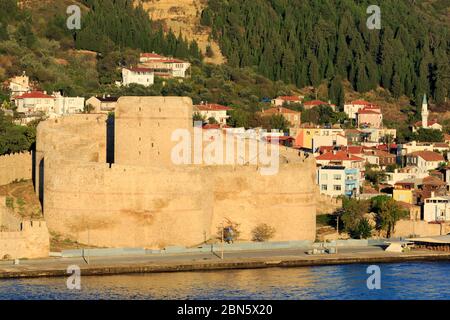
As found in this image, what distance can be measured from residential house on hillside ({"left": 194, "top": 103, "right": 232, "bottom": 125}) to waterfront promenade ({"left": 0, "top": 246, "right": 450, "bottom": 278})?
33.9 metres

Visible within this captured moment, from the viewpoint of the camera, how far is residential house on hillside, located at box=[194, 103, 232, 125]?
91.4 meters

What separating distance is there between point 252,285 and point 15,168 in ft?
47.9

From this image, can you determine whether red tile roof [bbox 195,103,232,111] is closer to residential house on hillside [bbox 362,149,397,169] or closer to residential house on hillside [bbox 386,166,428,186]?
residential house on hillside [bbox 362,149,397,169]

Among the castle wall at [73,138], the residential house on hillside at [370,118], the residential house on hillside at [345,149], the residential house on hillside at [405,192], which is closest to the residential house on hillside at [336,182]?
the residential house on hillside at [405,192]

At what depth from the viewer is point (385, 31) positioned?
125 metres

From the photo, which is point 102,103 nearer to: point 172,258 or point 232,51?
point 232,51

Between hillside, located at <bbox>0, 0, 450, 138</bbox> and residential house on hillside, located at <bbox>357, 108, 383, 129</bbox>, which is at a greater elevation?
hillside, located at <bbox>0, 0, 450, 138</bbox>

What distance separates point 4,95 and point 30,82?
19.5 feet

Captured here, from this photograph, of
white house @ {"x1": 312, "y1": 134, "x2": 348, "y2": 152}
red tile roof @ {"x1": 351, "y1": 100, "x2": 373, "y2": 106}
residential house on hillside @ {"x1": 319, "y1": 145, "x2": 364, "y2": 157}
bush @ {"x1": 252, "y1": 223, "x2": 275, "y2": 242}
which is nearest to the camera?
bush @ {"x1": 252, "y1": 223, "x2": 275, "y2": 242}

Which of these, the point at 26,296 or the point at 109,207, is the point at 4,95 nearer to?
the point at 109,207

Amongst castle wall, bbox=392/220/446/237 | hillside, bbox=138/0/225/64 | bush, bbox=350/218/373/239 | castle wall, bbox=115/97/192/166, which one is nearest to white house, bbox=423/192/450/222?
castle wall, bbox=392/220/446/237

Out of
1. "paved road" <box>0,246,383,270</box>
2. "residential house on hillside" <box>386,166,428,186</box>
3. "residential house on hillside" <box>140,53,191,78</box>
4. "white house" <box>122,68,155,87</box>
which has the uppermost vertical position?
"residential house on hillside" <box>140,53,191,78</box>

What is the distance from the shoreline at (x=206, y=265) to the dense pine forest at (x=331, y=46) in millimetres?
52629

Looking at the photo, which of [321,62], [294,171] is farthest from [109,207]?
[321,62]
